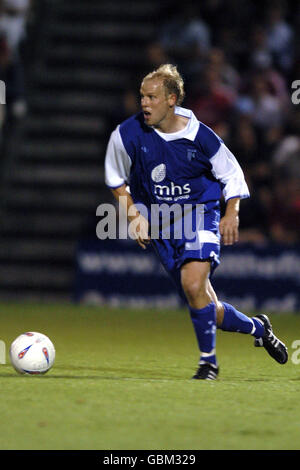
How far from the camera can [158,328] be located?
1063 cm

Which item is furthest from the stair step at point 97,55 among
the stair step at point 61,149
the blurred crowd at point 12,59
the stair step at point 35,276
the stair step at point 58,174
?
the stair step at point 35,276

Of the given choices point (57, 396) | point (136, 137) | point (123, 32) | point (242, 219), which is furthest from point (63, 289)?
point (57, 396)

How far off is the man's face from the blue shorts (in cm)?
65

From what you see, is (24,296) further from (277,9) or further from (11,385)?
(11,385)

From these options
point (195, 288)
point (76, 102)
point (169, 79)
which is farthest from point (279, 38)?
point (195, 288)

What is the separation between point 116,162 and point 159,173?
0.29 metres

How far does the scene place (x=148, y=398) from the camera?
5859mm

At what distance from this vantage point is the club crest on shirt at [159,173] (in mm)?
6949

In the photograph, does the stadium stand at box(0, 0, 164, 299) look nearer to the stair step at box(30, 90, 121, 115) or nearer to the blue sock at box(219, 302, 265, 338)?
the stair step at box(30, 90, 121, 115)

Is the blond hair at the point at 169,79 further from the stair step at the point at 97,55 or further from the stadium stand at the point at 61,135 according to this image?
the stair step at the point at 97,55

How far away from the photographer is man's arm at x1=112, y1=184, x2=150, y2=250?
6.74 m

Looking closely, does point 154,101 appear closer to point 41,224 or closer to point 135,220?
point 135,220

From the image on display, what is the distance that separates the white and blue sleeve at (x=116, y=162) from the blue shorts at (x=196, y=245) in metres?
0.47

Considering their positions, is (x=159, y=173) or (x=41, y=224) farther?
(x=41, y=224)
